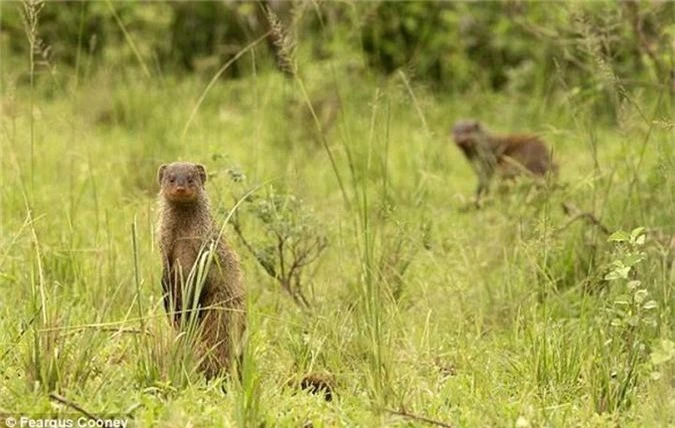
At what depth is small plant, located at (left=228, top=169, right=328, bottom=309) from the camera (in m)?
4.62

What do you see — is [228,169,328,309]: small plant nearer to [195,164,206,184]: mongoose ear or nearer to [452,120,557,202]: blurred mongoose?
[195,164,206,184]: mongoose ear

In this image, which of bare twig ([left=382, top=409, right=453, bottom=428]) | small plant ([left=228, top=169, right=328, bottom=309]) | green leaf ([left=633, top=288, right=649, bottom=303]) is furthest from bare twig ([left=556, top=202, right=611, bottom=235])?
bare twig ([left=382, top=409, right=453, bottom=428])

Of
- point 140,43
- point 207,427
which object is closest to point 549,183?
point 207,427

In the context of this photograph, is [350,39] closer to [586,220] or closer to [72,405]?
[586,220]

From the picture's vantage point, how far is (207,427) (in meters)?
3.32

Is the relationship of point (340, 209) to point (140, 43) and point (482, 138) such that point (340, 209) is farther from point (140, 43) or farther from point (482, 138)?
point (140, 43)

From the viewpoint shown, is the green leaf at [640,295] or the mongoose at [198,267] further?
the mongoose at [198,267]

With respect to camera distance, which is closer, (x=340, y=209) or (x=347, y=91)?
(x=340, y=209)

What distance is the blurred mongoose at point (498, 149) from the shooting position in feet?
23.5

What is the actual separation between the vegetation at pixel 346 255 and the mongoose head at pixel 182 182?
14cm

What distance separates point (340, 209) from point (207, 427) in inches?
97.6

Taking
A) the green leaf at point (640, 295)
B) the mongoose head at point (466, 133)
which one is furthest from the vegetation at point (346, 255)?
the mongoose head at point (466, 133)

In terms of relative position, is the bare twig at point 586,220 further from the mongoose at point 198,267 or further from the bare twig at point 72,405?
the bare twig at point 72,405

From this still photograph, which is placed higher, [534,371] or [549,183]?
[549,183]
